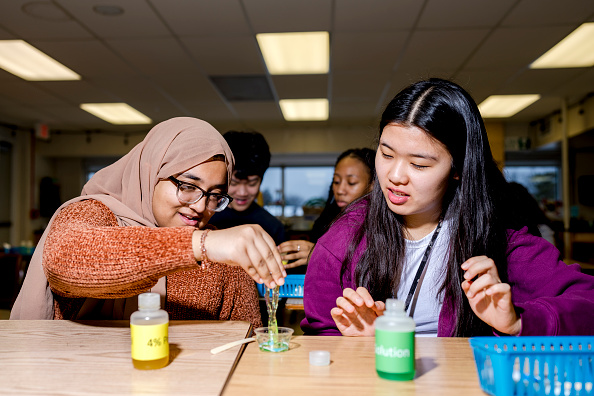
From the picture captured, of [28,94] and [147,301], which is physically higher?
[28,94]

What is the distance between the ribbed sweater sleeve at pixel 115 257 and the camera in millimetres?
974

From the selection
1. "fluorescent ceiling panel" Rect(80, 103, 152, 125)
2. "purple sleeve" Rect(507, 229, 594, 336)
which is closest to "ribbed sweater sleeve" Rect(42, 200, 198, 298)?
"purple sleeve" Rect(507, 229, 594, 336)

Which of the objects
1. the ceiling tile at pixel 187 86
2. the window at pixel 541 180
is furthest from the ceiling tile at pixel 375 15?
the window at pixel 541 180

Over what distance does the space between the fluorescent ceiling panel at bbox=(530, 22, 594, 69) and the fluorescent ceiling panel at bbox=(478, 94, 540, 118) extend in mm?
1168

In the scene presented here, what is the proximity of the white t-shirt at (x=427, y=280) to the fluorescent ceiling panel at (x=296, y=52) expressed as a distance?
299 centimetres

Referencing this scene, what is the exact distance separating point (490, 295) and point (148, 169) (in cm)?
107

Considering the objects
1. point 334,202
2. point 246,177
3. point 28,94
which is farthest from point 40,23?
point 334,202

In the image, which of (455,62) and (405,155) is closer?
(405,155)

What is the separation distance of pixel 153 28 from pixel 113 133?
5.36m

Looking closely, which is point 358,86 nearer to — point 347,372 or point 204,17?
point 204,17

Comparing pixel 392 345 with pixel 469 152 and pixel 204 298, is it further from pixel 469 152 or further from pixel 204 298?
pixel 204 298

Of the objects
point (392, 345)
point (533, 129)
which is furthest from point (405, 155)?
point (533, 129)

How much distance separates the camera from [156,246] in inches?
38.6

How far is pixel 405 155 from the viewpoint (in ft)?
4.15
